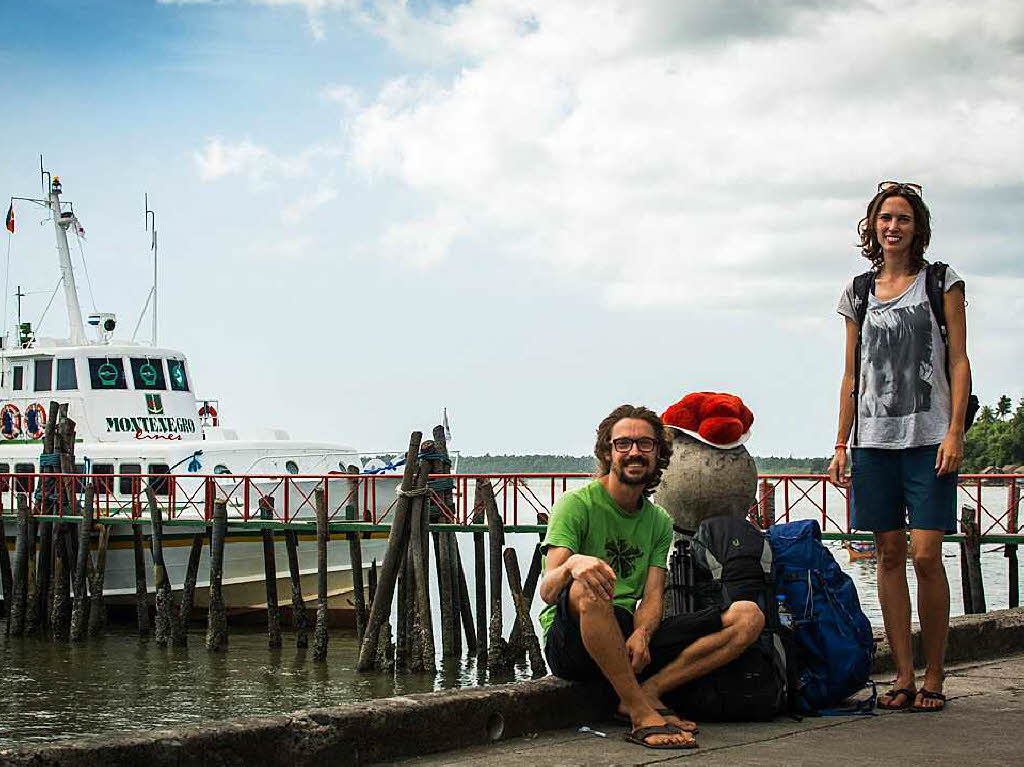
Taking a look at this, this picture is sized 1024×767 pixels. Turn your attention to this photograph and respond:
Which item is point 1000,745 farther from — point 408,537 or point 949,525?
point 408,537

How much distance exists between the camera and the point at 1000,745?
18.1 feet

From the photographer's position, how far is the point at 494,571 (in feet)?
60.4

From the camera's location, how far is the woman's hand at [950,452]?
20.1ft

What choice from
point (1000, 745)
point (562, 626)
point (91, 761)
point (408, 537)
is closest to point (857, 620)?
point (1000, 745)

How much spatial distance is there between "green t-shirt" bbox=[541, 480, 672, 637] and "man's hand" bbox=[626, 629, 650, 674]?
0.35m

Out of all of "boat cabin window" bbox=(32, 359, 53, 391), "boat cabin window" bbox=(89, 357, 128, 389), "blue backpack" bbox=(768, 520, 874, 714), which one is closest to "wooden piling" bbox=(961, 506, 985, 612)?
"blue backpack" bbox=(768, 520, 874, 714)

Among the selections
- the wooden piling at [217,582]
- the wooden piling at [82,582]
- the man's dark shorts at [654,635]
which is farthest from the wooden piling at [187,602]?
the man's dark shorts at [654,635]

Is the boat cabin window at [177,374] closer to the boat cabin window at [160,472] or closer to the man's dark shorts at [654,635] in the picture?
the boat cabin window at [160,472]

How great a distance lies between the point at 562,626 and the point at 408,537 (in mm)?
12301

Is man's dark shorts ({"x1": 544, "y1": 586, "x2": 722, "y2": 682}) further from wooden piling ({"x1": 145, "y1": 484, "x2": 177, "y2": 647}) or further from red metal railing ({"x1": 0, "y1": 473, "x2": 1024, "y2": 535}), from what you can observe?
wooden piling ({"x1": 145, "y1": 484, "x2": 177, "y2": 647})

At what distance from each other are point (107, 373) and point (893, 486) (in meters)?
23.7

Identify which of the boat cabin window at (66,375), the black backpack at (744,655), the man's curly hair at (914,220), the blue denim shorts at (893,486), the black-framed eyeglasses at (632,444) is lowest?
the black backpack at (744,655)

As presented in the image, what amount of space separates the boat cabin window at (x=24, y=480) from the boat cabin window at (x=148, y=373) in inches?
102

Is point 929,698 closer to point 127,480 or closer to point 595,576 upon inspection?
point 595,576
